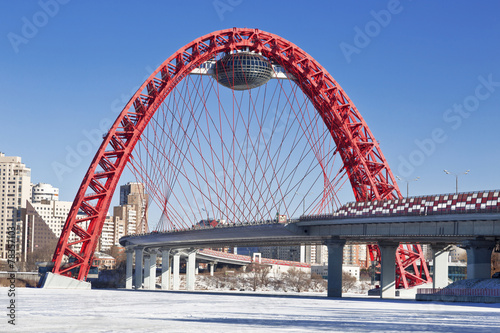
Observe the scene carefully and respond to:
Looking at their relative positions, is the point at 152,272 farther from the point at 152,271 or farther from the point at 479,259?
the point at 479,259

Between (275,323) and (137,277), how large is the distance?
97.2 m

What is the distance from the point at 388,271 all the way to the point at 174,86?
32.9 metres

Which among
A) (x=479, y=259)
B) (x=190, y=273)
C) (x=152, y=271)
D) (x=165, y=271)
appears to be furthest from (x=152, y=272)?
(x=479, y=259)

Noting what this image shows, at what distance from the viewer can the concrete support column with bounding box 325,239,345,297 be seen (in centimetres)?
7469

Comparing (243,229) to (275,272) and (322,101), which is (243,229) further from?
(275,272)

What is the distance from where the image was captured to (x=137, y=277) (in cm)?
12544

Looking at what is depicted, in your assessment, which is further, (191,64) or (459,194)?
(191,64)

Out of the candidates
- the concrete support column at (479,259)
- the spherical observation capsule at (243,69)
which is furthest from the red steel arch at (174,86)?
the concrete support column at (479,259)

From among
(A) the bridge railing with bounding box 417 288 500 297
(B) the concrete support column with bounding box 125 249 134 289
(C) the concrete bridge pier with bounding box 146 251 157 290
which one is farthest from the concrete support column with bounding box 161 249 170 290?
(A) the bridge railing with bounding box 417 288 500 297

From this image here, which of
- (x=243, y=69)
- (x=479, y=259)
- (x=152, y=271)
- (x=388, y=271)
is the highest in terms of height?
(x=243, y=69)

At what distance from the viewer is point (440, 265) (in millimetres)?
81000

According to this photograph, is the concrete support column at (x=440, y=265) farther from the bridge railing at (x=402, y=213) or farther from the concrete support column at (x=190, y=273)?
the concrete support column at (x=190, y=273)

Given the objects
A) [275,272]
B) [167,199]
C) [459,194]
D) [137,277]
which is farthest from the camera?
[275,272]

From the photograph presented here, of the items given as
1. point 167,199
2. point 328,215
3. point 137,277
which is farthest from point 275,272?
point 328,215
